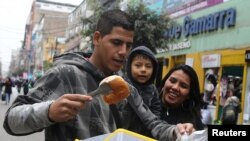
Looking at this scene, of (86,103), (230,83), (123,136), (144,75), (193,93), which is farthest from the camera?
(230,83)

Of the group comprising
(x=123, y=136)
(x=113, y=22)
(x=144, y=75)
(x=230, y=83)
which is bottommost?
(x=230, y=83)

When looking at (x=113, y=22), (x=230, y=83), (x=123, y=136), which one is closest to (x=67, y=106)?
(x=123, y=136)

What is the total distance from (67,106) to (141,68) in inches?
69.5

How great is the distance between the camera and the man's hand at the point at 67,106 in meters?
1.66

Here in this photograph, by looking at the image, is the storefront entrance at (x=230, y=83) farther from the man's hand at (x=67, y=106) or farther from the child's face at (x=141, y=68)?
the man's hand at (x=67, y=106)

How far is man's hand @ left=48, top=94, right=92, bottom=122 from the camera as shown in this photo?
1.66m

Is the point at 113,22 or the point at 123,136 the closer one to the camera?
the point at 123,136

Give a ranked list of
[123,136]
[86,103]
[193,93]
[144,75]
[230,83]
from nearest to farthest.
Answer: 1. [123,136]
2. [86,103]
3. [193,93]
4. [144,75]
5. [230,83]

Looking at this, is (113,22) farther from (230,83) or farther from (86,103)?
(230,83)

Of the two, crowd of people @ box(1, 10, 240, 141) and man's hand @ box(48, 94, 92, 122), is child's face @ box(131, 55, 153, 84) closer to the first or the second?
crowd of people @ box(1, 10, 240, 141)

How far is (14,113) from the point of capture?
1.86 m

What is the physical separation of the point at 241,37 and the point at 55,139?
38.0 ft

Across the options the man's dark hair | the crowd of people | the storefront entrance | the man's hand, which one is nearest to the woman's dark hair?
the crowd of people

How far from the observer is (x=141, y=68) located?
339cm
